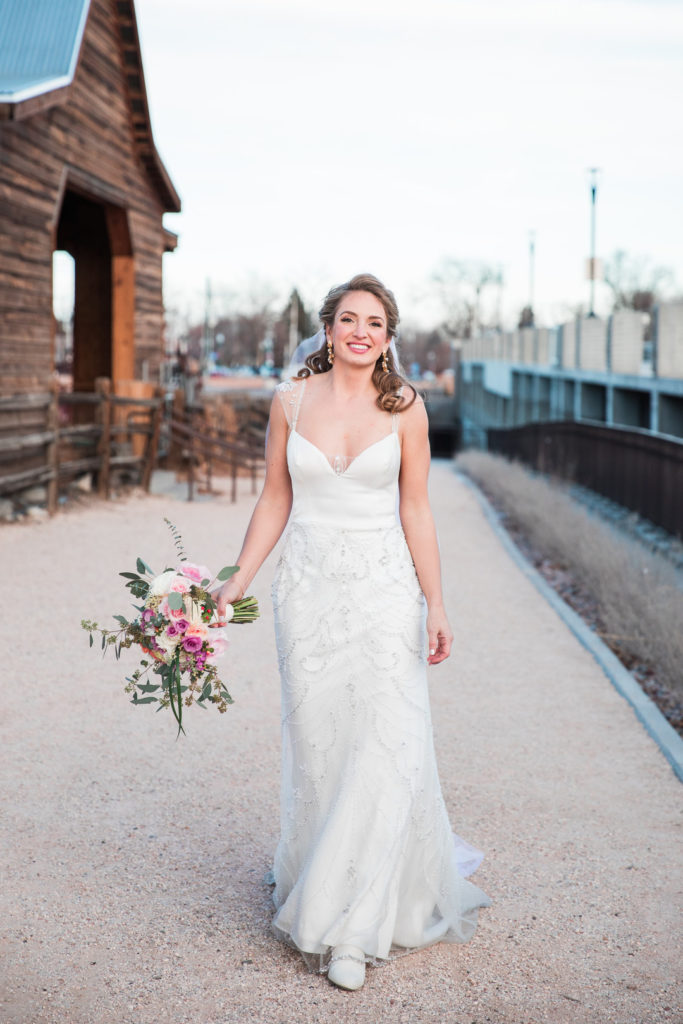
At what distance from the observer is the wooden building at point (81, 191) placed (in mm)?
13273

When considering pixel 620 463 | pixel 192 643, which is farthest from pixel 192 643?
pixel 620 463

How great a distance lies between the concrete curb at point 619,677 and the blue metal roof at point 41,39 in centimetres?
778

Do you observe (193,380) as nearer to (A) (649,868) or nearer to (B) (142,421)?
(B) (142,421)

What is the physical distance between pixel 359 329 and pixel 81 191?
13.8m

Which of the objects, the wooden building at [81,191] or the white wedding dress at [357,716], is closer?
the white wedding dress at [357,716]

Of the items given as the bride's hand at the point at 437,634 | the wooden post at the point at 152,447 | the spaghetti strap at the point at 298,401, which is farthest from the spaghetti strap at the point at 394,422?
the wooden post at the point at 152,447

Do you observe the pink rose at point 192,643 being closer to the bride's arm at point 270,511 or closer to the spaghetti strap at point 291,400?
the bride's arm at point 270,511

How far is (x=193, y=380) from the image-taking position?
23.0 meters

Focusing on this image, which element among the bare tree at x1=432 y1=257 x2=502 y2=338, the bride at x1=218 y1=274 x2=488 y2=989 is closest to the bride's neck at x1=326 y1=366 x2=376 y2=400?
the bride at x1=218 y1=274 x2=488 y2=989

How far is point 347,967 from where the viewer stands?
341 centimetres

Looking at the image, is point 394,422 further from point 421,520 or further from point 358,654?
point 358,654

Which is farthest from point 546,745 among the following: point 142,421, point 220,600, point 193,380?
point 193,380

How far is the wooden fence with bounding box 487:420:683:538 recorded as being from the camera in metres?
13.2

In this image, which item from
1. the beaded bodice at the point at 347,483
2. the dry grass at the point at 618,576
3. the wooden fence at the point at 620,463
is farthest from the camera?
the wooden fence at the point at 620,463
